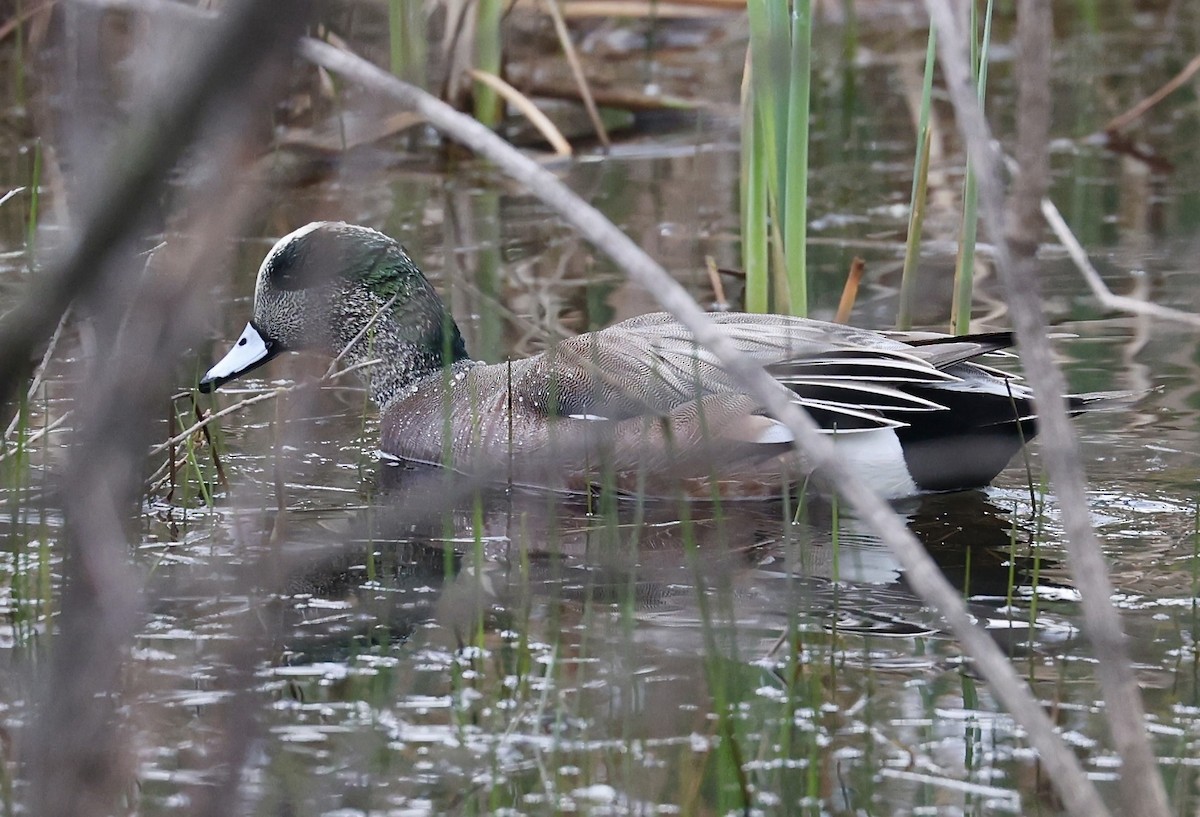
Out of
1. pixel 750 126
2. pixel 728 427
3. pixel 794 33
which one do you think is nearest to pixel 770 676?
pixel 728 427

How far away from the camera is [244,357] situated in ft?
15.6

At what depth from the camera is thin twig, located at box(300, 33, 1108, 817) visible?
1.65 m

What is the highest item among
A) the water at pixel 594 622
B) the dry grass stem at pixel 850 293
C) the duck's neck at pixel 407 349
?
the dry grass stem at pixel 850 293

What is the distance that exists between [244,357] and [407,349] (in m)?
0.53

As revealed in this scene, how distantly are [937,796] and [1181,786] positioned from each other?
358mm

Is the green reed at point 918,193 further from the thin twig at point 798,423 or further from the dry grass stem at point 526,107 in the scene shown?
the dry grass stem at point 526,107

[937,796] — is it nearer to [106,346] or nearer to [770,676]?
[770,676]

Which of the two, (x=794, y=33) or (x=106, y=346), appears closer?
(x=106, y=346)

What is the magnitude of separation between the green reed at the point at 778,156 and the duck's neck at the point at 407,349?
3.19 feet

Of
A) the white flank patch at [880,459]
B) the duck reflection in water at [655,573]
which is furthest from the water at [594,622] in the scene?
the white flank patch at [880,459]

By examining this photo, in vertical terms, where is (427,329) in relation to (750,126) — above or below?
below

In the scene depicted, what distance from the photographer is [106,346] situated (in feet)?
3.28

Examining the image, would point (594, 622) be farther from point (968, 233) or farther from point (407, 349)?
point (407, 349)

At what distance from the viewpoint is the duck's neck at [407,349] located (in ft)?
16.5
